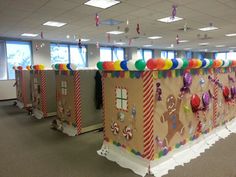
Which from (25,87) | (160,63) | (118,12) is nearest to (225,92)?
(160,63)

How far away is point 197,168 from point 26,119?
4.72m

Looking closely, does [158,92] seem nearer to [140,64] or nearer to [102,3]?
[140,64]

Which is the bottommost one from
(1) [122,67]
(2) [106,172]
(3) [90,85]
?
(2) [106,172]

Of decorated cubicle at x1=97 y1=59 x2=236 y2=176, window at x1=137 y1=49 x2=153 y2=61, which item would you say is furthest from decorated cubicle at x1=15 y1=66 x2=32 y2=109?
window at x1=137 y1=49 x2=153 y2=61

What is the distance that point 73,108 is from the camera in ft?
13.5

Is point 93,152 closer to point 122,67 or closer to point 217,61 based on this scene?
point 122,67

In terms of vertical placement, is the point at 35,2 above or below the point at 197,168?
above

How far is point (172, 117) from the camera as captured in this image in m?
2.86

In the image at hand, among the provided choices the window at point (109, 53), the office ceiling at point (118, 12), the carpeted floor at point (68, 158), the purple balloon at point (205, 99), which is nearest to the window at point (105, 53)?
the window at point (109, 53)

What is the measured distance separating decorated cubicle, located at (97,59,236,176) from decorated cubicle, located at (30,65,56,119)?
9.74 ft

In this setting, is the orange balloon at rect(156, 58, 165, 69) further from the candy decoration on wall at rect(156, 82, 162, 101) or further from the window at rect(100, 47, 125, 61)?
the window at rect(100, 47, 125, 61)

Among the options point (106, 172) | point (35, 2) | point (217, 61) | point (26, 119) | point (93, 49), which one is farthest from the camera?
point (93, 49)

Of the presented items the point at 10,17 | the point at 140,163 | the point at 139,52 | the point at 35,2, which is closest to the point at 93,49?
the point at 139,52

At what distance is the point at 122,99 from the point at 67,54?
8508 millimetres
